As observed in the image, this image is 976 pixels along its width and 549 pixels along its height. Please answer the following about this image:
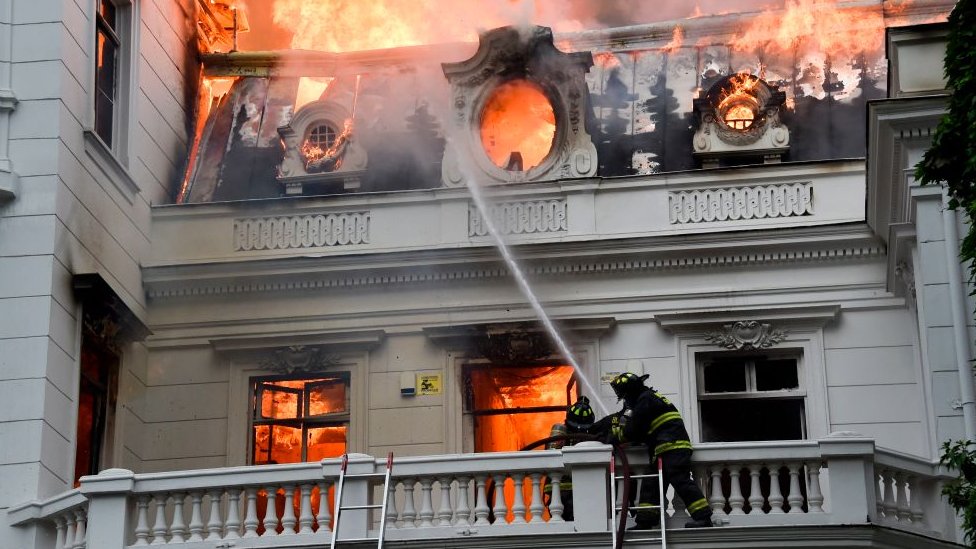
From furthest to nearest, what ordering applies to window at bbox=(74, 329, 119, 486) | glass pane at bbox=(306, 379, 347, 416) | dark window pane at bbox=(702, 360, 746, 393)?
glass pane at bbox=(306, 379, 347, 416)
dark window pane at bbox=(702, 360, 746, 393)
window at bbox=(74, 329, 119, 486)

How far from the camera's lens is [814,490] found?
1786cm

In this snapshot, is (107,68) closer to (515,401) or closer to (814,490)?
(515,401)

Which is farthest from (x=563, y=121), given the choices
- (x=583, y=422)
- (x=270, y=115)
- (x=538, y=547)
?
(x=538, y=547)

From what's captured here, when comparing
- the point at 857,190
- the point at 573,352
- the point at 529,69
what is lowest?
the point at 573,352

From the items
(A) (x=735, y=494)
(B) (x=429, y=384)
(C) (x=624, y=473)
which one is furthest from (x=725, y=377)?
(C) (x=624, y=473)

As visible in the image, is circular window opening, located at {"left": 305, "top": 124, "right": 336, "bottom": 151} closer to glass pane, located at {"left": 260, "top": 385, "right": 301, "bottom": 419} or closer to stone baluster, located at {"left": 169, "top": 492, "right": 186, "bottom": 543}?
glass pane, located at {"left": 260, "top": 385, "right": 301, "bottom": 419}

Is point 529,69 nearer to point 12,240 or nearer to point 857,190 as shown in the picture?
point 857,190

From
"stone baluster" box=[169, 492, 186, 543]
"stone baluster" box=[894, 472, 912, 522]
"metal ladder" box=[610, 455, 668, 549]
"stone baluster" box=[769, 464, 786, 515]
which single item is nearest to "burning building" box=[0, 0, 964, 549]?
"stone baluster" box=[169, 492, 186, 543]

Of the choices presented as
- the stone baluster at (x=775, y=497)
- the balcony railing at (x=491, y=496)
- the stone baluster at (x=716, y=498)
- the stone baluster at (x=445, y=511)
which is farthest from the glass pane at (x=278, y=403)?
the stone baluster at (x=775, y=497)

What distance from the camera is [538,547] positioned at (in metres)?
17.8

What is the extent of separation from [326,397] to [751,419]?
5375 millimetres

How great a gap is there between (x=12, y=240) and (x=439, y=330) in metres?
5.50

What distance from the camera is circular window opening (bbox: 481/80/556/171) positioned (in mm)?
25453

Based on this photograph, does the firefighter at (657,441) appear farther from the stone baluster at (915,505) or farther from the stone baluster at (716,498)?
the stone baluster at (915,505)
